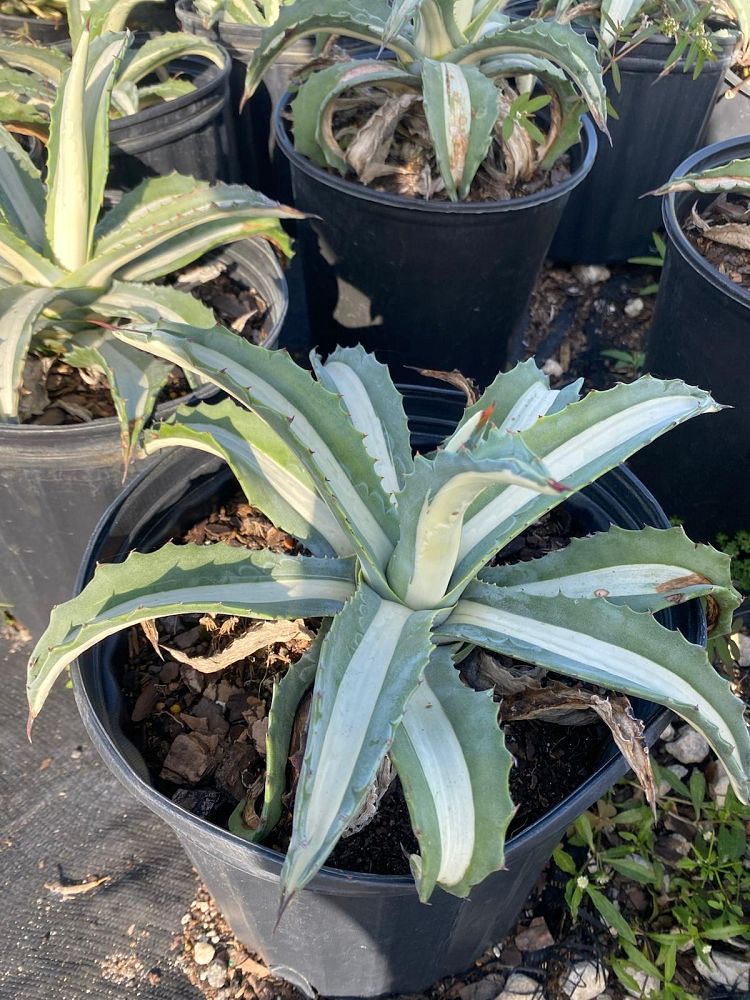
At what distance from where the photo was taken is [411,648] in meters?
0.86

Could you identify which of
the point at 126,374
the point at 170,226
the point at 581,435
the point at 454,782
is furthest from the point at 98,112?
the point at 454,782

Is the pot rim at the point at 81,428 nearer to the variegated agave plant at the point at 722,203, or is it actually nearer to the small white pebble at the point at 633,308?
the variegated agave plant at the point at 722,203

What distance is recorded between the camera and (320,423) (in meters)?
1.00

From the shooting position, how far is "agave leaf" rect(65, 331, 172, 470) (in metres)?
1.25

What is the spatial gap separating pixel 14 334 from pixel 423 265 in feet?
2.88

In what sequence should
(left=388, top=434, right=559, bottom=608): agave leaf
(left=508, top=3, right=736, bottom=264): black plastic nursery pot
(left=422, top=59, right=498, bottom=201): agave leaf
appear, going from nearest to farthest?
(left=388, top=434, right=559, bottom=608): agave leaf < (left=422, top=59, right=498, bottom=201): agave leaf < (left=508, top=3, right=736, bottom=264): black plastic nursery pot

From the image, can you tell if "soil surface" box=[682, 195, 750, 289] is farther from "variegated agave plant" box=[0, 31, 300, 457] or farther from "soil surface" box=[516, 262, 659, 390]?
"variegated agave plant" box=[0, 31, 300, 457]

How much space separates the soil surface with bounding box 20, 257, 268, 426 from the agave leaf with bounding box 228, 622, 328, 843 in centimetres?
68

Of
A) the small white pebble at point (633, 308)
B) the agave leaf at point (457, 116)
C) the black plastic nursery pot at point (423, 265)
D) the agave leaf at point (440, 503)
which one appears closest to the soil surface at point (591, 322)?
the small white pebble at point (633, 308)

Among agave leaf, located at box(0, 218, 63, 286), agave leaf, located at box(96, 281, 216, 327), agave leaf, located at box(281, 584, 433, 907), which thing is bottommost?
agave leaf, located at box(281, 584, 433, 907)

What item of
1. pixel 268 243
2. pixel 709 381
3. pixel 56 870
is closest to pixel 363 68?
pixel 268 243

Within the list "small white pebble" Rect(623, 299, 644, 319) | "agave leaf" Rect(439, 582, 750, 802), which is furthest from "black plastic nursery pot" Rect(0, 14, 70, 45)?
"agave leaf" Rect(439, 582, 750, 802)

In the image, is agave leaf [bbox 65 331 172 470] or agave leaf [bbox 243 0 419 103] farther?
→ agave leaf [bbox 243 0 419 103]

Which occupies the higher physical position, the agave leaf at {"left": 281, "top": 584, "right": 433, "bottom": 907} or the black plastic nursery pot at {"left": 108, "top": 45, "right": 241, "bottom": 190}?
the black plastic nursery pot at {"left": 108, "top": 45, "right": 241, "bottom": 190}
